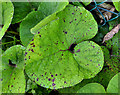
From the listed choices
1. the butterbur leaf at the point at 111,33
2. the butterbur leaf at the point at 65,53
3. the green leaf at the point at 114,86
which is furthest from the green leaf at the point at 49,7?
the green leaf at the point at 114,86

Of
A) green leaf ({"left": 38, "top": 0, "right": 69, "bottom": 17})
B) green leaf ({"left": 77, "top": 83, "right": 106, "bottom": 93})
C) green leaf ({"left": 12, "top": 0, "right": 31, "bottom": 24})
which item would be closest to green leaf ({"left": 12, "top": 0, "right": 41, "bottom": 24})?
green leaf ({"left": 12, "top": 0, "right": 31, "bottom": 24})

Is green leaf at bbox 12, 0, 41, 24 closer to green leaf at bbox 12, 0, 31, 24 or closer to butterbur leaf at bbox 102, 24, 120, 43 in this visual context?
green leaf at bbox 12, 0, 31, 24

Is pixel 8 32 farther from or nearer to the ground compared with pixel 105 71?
farther from the ground

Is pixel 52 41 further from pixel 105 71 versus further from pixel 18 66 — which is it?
pixel 105 71

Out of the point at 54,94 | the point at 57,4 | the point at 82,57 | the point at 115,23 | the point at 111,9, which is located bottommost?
the point at 54,94

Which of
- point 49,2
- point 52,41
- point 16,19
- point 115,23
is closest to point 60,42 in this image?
point 52,41

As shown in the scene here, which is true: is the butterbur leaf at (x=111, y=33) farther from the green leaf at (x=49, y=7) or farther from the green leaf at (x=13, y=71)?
the green leaf at (x=13, y=71)
